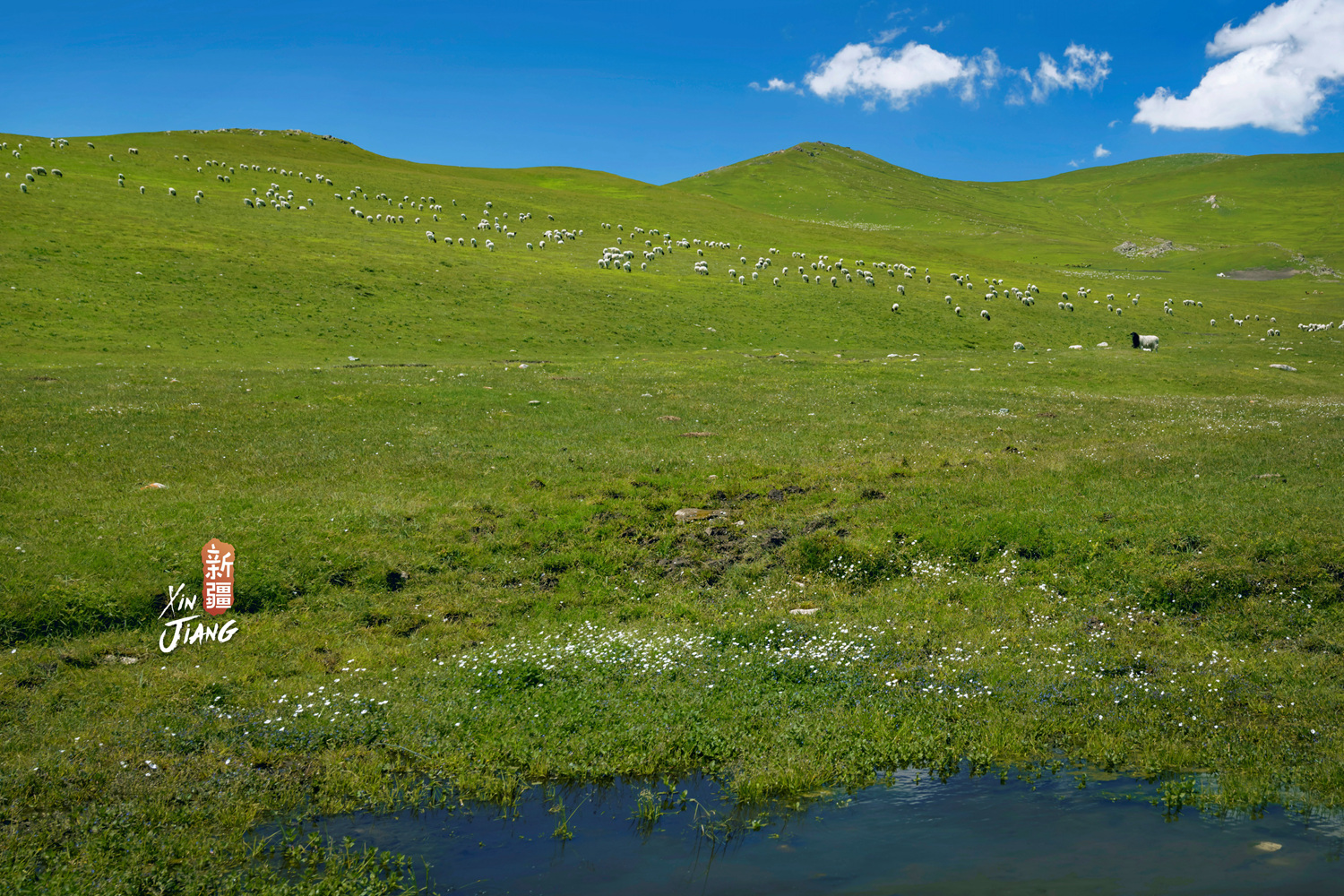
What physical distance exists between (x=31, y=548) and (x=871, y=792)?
1600cm

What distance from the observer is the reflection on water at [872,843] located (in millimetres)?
8109

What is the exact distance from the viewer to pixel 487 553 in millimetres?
17578

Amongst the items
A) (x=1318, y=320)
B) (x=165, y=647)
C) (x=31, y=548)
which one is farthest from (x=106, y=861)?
(x=1318, y=320)

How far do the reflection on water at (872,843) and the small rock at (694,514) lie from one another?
9.64m

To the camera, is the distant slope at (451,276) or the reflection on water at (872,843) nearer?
the reflection on water at (872,843)

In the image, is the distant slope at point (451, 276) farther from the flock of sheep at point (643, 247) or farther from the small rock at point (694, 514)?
the small rock at point (694, 514)

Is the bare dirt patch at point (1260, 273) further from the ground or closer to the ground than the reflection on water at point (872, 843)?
further from the ground

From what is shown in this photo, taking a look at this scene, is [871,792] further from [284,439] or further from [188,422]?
[188,422]

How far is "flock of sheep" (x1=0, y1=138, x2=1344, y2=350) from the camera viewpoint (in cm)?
7888
